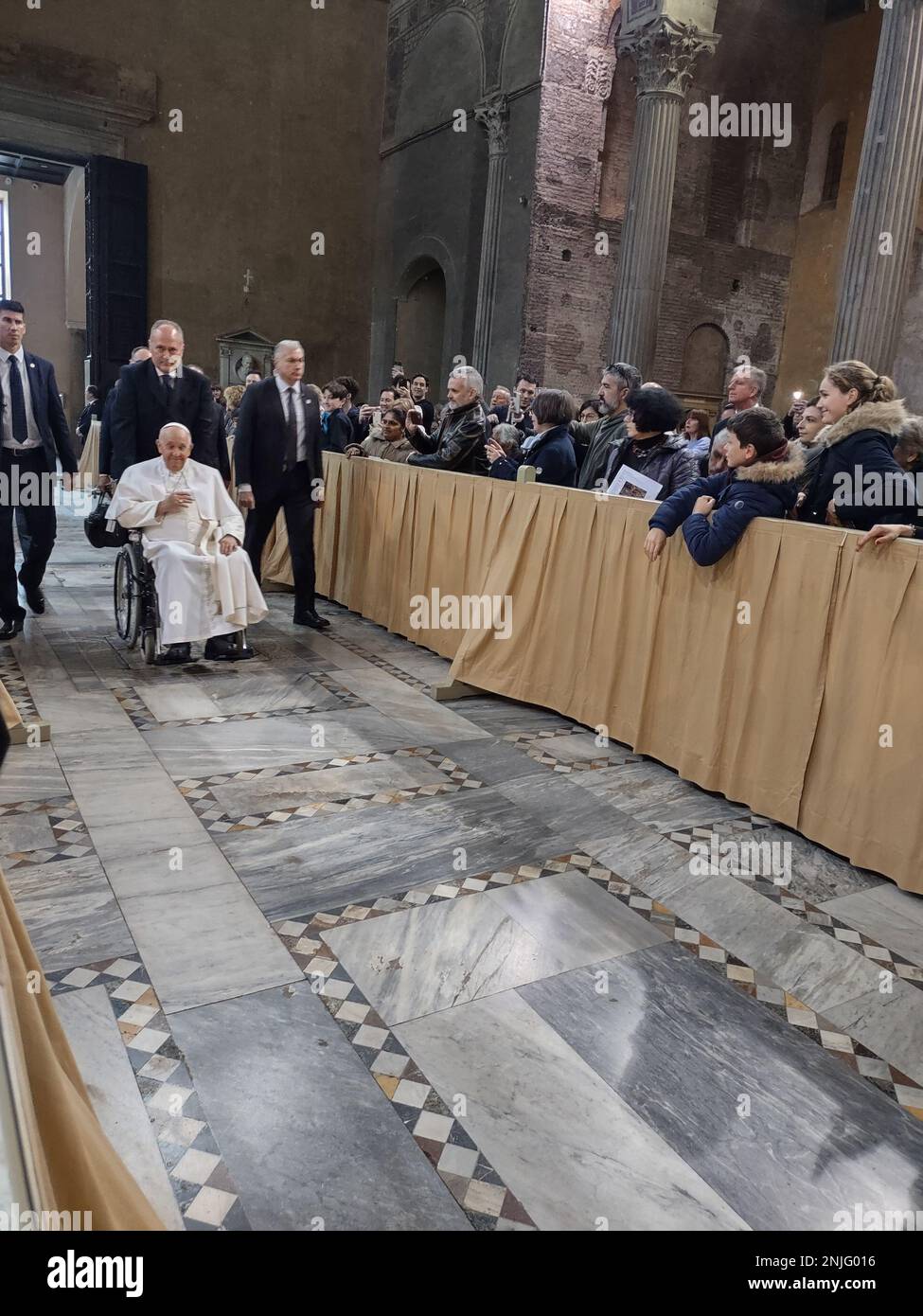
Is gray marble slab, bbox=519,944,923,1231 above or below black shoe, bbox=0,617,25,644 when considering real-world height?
below

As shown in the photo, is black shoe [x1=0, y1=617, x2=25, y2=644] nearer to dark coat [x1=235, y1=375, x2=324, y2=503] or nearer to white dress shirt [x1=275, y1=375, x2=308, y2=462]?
dark coat [x1=235, y1=375, x2=324, y2=503]

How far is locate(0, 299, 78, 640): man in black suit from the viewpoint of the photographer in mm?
5203

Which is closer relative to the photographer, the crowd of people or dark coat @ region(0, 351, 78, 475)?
the crowd of people

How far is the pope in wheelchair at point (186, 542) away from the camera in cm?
498

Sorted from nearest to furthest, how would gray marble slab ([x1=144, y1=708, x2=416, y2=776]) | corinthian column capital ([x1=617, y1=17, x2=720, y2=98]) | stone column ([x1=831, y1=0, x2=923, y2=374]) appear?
gray marble slab ([x1=144, y1=708, x2=416, y2=776])
stone column ([x1=831, y1=0, x2=923, y2=374])
corinthian column capital ([x1=617, y1=17, x2=720, y2=98])

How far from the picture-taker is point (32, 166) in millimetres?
16891

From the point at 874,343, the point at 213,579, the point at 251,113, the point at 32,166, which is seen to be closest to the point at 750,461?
the point at 213,579

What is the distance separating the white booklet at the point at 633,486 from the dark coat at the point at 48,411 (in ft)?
10.6

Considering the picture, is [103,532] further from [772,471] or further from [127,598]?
[772,471]

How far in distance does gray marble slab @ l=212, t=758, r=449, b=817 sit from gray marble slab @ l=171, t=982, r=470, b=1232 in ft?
4.05

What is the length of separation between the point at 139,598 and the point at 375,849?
105 inches

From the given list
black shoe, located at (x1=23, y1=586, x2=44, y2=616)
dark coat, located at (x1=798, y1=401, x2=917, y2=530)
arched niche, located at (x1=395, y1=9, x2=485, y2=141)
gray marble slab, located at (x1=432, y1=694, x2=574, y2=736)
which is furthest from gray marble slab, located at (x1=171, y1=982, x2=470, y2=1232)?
arched niche, located at (x1=395, y1=9, x2=485, y2=141)

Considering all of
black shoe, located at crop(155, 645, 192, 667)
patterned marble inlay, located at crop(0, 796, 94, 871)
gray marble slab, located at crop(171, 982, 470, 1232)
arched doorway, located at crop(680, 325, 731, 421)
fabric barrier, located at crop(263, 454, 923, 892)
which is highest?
arched doorway, located at crop(680, 325, 731, 421)

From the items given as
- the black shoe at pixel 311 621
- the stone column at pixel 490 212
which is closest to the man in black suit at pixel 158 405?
the black shoe at pixel 311 621
